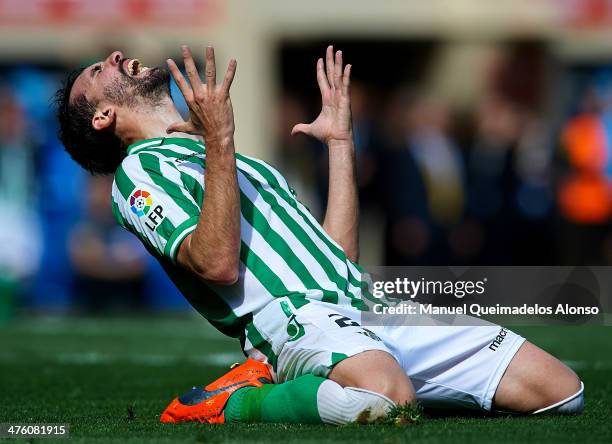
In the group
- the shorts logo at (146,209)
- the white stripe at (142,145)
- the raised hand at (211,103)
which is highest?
the raised hand at (211,103)

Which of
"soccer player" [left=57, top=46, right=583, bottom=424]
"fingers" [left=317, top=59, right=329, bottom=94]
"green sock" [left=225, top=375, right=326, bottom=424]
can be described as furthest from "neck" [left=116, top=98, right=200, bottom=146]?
"green sock" [left=225, top=375, right=326, bottom=424]

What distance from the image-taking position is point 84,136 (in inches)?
238

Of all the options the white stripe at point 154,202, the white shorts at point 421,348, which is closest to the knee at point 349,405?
the white shorts at point 421,348

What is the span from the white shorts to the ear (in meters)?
1.24

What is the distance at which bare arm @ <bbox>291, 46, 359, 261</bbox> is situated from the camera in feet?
19.7

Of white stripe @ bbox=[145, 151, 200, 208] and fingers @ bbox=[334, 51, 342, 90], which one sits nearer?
white stripe @ bbox=[145, 151, 200, 208]

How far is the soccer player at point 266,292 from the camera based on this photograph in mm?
4949

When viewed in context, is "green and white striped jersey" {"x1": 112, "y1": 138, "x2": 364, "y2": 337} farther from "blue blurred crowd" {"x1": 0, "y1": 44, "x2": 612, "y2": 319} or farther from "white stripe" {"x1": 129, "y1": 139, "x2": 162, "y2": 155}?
"blue blurred crowd" {"x1": 0, "y1": 44, "x2": 612, "y2": 319}

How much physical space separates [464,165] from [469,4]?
248 centimetres

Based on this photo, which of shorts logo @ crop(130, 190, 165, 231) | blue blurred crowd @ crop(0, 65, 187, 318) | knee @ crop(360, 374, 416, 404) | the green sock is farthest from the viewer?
blue blurred crowd @ crop(0, 65, 187, 318)

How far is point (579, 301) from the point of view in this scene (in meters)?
8.99

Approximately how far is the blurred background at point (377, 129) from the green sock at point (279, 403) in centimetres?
745

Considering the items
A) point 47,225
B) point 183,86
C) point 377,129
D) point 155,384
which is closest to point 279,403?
point 183,86

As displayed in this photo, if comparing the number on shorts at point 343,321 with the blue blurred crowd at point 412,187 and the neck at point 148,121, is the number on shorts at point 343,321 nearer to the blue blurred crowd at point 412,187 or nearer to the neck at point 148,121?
the neck at point 148,121
